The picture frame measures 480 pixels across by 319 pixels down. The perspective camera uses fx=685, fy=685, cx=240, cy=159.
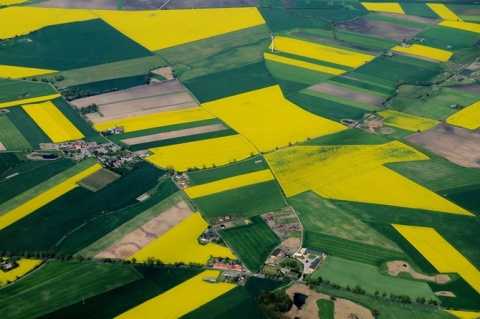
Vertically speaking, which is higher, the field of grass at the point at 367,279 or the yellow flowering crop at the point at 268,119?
the yellow flowering crop at the point at 268,119

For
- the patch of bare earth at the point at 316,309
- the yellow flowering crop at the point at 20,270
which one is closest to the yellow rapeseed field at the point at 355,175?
the patch of bare earth at the point at 316,309

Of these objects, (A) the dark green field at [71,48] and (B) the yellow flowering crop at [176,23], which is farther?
(B) the yellow flowering crop at [176,23]

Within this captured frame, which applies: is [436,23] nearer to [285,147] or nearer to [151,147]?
[285,147]

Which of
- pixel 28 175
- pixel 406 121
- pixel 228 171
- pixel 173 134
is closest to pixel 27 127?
pixel 28 175

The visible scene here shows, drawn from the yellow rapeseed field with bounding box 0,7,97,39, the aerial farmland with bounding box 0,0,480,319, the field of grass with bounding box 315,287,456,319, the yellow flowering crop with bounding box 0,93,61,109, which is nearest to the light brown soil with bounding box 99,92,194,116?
the aerial farmland with bounding box 0,0,480,319

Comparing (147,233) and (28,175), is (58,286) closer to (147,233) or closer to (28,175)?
A: (147,233)

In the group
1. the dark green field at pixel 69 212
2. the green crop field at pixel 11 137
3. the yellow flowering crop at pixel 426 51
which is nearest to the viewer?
the dark green field at pixel 69 212

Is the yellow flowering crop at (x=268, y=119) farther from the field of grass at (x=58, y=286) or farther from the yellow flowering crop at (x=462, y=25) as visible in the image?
the yellow flowering crop at (x=462, y=25)

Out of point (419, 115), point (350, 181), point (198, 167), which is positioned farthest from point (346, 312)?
point (419, 115)
